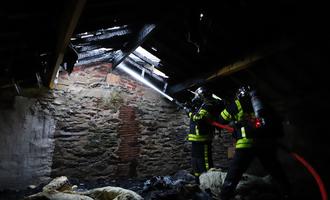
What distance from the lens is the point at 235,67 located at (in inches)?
137

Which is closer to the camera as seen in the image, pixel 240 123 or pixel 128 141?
pixel 240 123

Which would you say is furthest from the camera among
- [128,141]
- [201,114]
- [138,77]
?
[138,77]

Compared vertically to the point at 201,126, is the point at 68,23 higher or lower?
higher

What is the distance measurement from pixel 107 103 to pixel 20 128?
1.53 meters

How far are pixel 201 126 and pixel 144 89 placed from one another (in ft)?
5.77

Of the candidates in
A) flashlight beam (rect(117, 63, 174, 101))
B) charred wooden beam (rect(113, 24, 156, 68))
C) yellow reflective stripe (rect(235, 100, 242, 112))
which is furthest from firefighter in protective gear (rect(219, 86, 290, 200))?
flashlight beam (rect(117, 63, 174, 101))

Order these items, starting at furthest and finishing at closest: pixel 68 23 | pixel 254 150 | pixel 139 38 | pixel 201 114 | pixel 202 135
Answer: pixel 202 135 → pixel 201 114 → pixel 139 38 → pixel 254 150 → pixel 68 23

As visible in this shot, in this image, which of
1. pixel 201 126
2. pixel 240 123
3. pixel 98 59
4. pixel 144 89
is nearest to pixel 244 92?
pixel 240 123

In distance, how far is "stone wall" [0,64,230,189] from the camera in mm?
4211

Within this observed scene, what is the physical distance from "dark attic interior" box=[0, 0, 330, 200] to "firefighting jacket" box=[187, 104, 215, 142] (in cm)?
19

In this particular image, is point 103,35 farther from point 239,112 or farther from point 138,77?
point 239,112

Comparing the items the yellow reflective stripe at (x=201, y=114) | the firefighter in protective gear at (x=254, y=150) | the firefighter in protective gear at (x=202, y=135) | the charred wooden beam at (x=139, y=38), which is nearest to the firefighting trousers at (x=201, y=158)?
the firefighter in protective gear at (x=202, y=135)

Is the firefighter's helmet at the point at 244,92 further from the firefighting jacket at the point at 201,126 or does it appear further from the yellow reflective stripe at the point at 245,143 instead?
the firefighting jacket at the point at 201,126

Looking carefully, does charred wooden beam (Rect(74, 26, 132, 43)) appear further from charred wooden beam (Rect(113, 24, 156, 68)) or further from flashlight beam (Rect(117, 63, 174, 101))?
flashlight beam (Rect(117, 63, 174, 101))
